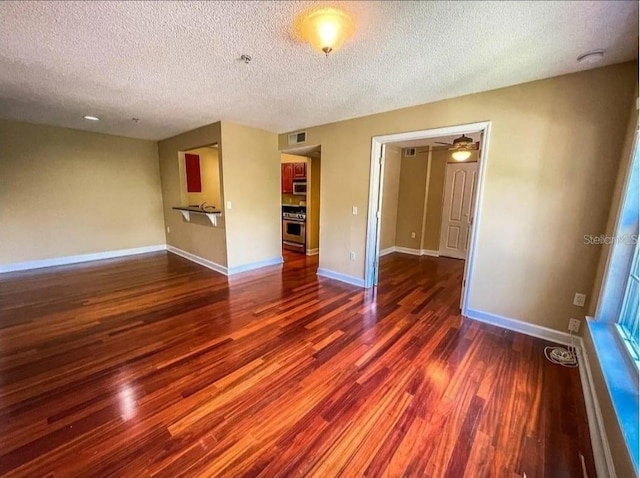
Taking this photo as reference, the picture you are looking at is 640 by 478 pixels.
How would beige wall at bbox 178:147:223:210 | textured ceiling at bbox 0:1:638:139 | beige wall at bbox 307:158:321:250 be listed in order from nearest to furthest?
textured ceiling at bbox 0:1:638:139 < beige wall at bbox 307:158:321:250 < beige wall at bbox 178:147:223:210

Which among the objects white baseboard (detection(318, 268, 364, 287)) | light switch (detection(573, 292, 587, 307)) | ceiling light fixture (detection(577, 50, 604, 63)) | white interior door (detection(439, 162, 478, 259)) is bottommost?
white baseboard (detection(318, 268, 364, 287))

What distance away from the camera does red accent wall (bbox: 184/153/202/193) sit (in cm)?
550

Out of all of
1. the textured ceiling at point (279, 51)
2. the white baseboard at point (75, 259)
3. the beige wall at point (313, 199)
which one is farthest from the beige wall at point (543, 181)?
the white baseboard at point (75, 259)

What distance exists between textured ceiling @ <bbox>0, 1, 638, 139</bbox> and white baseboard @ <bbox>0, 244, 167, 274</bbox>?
274 centimetres

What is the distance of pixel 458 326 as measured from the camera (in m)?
2.80

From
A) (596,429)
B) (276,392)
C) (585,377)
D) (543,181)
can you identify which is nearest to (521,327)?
(585,377)

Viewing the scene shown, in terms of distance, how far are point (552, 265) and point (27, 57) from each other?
486 centimetres

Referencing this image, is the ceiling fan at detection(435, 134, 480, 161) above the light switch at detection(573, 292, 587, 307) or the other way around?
above

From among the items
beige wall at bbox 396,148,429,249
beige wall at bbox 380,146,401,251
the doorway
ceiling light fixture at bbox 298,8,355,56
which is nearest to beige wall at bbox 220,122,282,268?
the doorway

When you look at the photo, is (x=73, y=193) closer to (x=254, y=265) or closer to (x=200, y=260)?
(x=200, y=260)

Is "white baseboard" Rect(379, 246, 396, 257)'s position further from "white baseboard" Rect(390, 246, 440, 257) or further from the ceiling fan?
the ceiling fan

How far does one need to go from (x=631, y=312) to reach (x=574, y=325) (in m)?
0.64

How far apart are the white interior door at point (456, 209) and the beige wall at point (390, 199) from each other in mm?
1032

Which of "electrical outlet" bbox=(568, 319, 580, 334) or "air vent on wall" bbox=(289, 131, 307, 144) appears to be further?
"air vent on wall" bbox=(289, 131, 307, 144)
